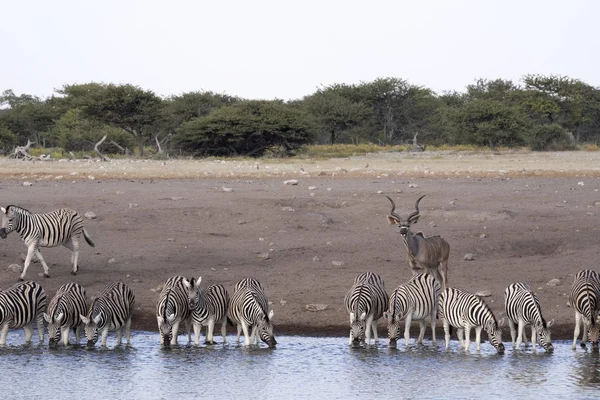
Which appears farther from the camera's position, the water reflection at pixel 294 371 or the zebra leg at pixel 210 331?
the zebra leg at pixel 210 331

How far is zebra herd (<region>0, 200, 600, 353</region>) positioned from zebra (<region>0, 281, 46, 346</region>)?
12 millimetres

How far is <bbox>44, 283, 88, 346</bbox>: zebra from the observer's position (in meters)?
11.6

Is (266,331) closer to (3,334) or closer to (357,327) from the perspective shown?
(357,327)

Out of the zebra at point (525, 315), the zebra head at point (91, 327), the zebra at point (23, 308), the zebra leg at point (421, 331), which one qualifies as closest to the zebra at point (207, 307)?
the zebra head at point (91, 327)

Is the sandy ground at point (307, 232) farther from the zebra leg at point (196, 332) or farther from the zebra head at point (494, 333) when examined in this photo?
Result: the zebra head at point (494, 333)

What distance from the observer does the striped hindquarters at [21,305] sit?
11.7 m

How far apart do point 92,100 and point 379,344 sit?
34925 millimetres

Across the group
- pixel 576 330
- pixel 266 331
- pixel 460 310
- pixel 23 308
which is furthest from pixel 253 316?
pixel 576 330

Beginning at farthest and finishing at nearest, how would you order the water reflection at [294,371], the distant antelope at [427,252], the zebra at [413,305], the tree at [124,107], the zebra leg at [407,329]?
the tree at [124,107] → the distant antelope at [427,252] → the zebra leg at [407,329] → the zebra at [413,305] → the water reflection at [294,371]

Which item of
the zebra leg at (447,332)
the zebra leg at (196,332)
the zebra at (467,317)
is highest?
the zebra at (467,317)

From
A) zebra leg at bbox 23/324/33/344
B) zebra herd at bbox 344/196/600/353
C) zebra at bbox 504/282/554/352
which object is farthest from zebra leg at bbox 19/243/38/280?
zebra at bbox 504/282/554/352

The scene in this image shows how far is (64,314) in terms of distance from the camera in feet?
38.3

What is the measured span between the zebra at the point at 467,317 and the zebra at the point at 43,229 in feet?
20.3

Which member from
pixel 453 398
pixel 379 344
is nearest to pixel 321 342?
pixel 379 344
